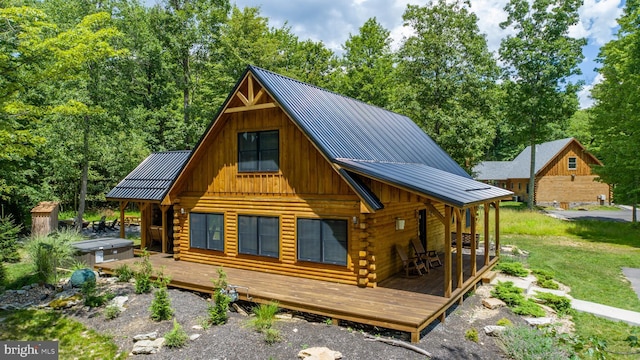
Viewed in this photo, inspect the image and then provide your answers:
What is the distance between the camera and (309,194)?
1036cm

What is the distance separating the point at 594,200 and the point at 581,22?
56.1 ft

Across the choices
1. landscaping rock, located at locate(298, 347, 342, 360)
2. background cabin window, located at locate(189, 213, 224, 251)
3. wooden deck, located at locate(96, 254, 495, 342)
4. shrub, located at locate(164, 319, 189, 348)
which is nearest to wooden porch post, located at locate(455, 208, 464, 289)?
wooden deck, located at locate(96, 254, 495, 342)

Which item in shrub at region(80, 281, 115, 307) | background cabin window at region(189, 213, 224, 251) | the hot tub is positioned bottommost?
shrub at region(80, 281, 115, 307)

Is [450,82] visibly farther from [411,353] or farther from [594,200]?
[411,353]

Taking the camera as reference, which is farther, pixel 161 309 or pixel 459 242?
pixel 459 242

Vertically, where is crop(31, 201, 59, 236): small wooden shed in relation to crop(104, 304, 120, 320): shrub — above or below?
above

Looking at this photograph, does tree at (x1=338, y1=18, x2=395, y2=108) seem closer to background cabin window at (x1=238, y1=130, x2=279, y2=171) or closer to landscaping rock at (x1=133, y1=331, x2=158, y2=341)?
background cabin window at (x1=238, y1=130, x2=279, y2=171)

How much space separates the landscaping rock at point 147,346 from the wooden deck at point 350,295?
80.1 inches

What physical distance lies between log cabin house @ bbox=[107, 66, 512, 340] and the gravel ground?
684 millimetres

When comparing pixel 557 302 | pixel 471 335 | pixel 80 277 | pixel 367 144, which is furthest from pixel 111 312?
pixel 557 302

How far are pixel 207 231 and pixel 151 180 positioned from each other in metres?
4.82

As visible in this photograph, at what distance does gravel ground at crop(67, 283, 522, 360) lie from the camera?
6.83 metres

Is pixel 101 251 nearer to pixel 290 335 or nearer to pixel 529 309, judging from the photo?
pixel 290 335

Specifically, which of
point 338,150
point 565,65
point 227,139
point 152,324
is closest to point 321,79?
point 565,65
